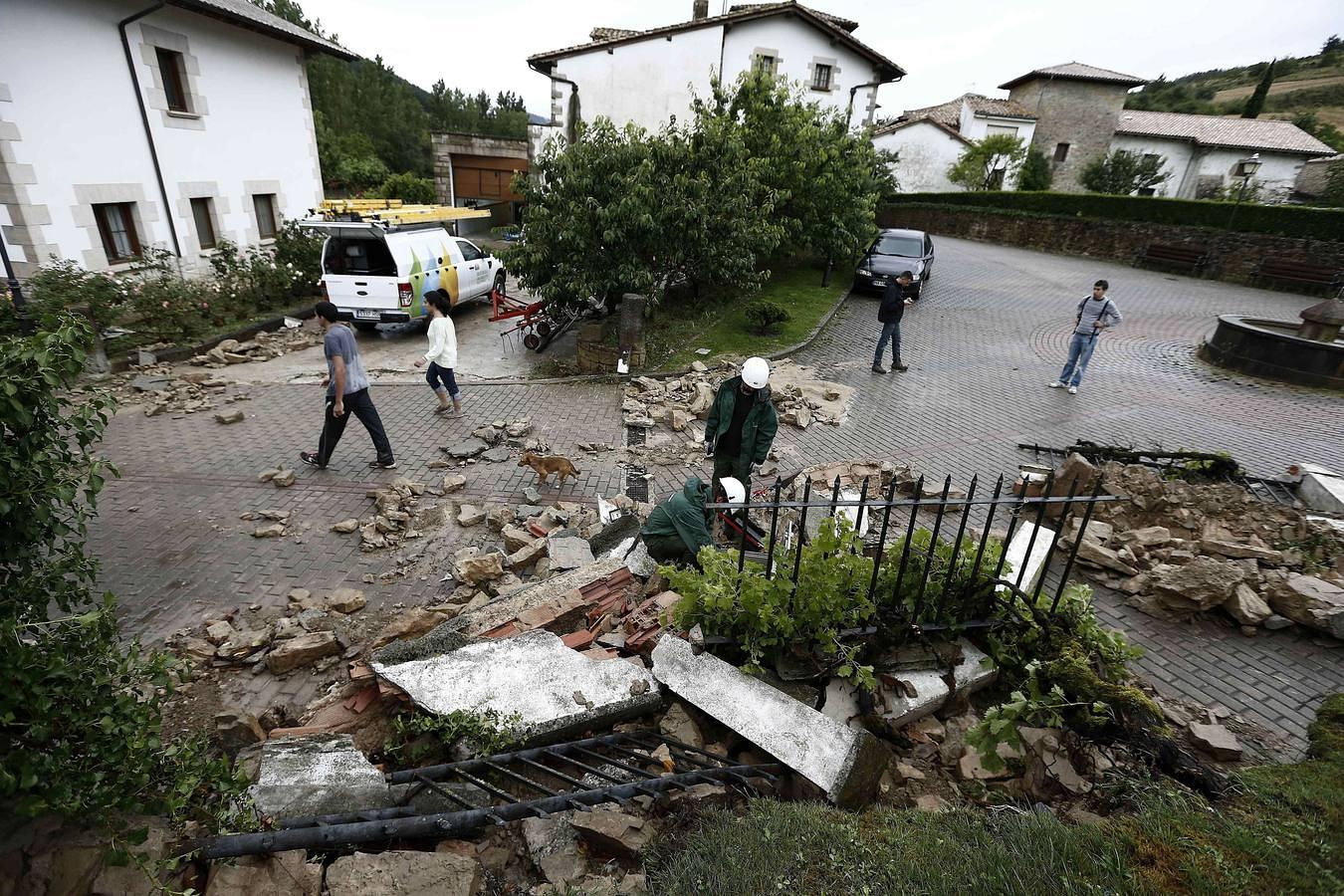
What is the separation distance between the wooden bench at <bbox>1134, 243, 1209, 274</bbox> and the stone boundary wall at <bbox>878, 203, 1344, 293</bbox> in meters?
0.19

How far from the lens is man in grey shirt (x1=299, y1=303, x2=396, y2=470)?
6.53 m

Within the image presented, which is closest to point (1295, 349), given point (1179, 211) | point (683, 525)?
point (683, 525)

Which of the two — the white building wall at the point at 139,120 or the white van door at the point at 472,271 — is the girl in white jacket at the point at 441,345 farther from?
the white building wall at the point at 139,120

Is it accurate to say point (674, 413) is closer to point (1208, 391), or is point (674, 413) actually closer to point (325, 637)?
point (325, 637)

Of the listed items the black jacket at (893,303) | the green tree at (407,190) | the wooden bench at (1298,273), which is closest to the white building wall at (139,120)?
the black jacket at (893,303)

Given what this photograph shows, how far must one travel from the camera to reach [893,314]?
11.0 metres

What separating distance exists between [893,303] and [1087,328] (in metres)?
3.03

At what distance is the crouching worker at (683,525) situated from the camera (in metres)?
4.70

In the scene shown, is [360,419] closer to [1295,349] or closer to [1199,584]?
[1199,584]

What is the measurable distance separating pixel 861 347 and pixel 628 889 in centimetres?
1209

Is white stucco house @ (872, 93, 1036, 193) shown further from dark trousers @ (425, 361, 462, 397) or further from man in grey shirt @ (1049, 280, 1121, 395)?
dark trousers @ (425, 361, 462, 397)

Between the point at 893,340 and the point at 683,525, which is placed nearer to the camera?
the point at 683,525

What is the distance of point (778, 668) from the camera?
131 inches

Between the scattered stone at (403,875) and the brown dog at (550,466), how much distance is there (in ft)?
15.8
